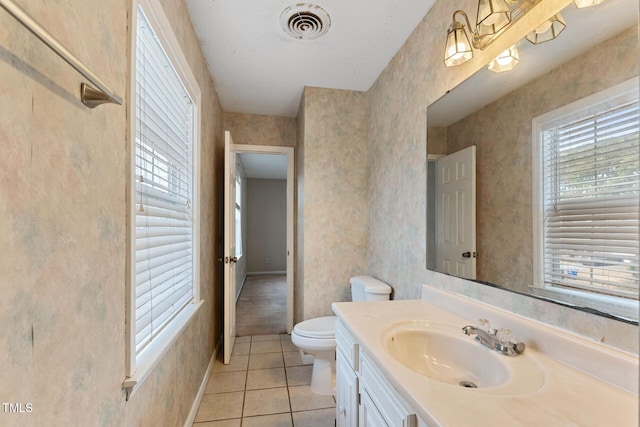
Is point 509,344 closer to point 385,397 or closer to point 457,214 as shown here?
point 385,397

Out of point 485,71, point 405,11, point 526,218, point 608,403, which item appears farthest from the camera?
point 405,11

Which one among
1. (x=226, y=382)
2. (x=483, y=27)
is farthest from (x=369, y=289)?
(x=483, y=27)

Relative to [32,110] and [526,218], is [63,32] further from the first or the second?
[526,218]

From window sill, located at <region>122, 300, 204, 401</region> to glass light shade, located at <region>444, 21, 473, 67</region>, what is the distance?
177 cm

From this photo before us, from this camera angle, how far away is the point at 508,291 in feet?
3.62

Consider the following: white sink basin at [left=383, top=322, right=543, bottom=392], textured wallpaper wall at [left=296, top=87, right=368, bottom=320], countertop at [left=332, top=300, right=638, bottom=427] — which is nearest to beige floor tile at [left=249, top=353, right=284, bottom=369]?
textured wallpaper wall at [left=296, top=87, right=368, bottom=320]

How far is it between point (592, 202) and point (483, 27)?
32.5 inches

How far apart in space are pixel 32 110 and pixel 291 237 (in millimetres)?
2743

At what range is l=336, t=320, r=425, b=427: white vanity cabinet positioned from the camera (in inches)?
32.6

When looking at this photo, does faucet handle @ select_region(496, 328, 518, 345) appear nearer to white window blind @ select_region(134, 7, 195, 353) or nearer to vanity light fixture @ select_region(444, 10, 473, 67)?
vanity light fixture @ select_region(444, 10, 473, 67)

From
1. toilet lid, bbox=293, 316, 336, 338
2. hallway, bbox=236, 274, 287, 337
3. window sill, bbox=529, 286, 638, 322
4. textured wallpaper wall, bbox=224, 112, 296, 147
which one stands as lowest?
hallway, bbox=236, 274, 287, 337

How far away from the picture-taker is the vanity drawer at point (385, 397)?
0.77 meters

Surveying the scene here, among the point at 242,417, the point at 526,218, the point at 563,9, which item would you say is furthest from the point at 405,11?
the point at 242,417

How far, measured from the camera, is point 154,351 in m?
1.17
